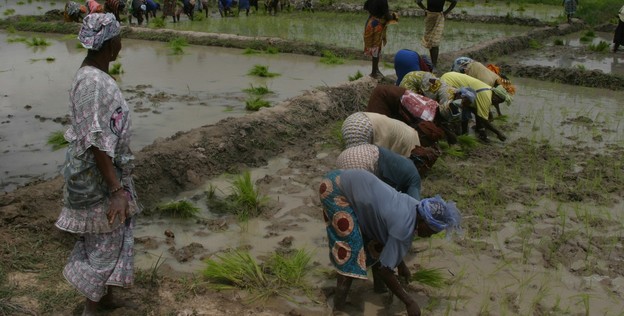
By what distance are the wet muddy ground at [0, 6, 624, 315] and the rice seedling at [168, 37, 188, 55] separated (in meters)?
5.25

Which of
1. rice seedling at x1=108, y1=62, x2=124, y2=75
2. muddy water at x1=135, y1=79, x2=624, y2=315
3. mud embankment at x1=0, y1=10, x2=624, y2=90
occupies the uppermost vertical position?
mud embankment at x1=0, y1=10, x2=624, y2=90

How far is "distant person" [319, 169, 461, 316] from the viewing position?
2766 mm

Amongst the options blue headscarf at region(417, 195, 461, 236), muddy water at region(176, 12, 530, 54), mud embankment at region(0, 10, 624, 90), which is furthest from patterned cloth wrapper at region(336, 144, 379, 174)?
muddy water at region(176, 12, 530, 54)

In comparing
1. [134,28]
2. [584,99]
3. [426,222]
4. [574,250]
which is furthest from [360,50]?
[426,222]

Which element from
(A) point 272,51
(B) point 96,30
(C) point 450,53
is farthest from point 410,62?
(A) point 272,51

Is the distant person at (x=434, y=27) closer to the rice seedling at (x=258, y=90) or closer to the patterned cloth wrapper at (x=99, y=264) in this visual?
the rice seedling at (x=258, y=90)

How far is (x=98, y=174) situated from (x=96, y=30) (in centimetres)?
61

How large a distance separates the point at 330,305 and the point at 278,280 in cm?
33

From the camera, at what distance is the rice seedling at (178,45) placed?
36.3 feet

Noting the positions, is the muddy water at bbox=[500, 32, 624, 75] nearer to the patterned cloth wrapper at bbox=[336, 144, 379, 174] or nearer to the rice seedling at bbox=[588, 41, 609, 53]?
the rice seedling at bbox=[588, 41, 609, 53]

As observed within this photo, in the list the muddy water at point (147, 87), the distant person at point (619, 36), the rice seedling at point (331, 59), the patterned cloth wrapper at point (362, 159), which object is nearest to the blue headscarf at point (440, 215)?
the patterned cloth wrapper at point (362, 159)

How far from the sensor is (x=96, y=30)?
252cm

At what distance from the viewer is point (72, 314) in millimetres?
2861

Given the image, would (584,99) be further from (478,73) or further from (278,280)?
(278,280)
